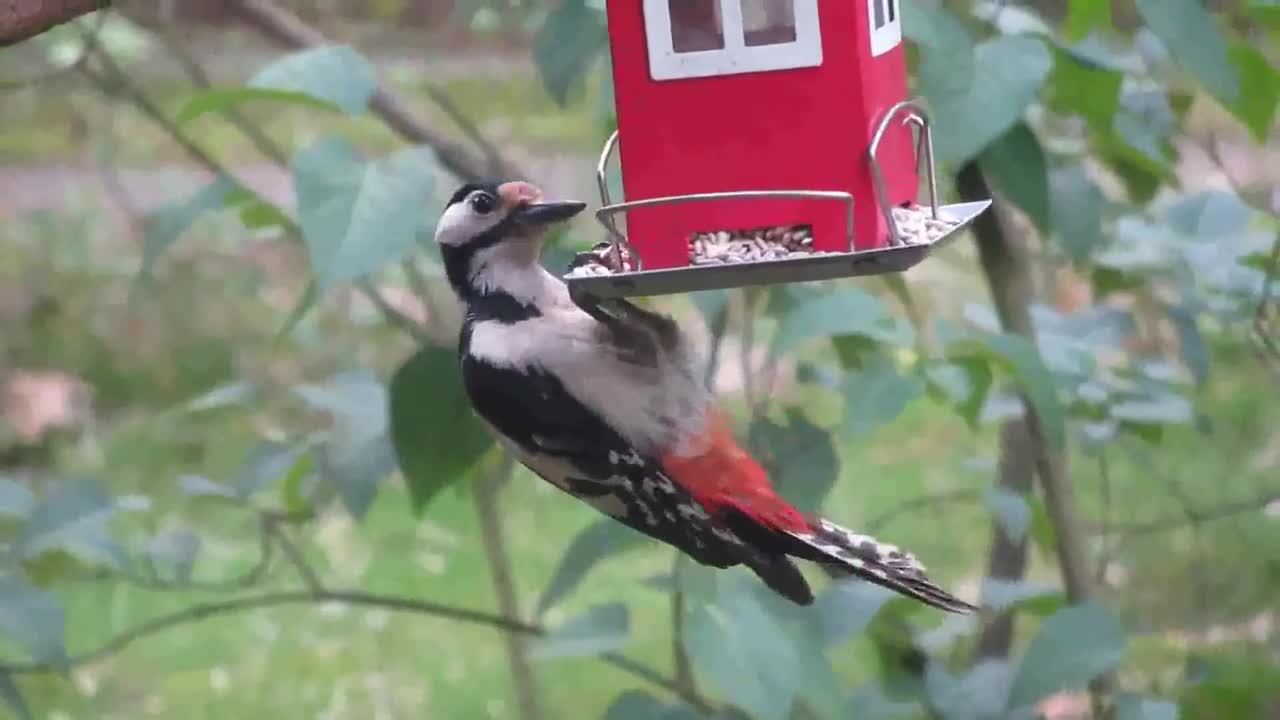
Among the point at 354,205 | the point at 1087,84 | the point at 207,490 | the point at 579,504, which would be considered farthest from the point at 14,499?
the point at 579,504

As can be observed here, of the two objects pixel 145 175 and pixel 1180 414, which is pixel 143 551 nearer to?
pixel 1180 414

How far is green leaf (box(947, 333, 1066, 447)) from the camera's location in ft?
5.39

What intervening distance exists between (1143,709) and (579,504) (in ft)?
8.86

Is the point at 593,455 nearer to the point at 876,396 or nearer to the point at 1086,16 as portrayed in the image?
the point at 876,396

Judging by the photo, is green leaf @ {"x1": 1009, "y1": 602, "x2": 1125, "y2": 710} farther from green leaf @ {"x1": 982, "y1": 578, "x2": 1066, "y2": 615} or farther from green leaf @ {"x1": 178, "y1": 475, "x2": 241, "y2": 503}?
green leaf @ {"x1": 178, "y1": 475, "x2": 241, "y2": 503}

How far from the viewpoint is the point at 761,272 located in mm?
1238

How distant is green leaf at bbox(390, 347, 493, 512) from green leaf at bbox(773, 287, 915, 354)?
0.34m

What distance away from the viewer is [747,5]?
1353 mm

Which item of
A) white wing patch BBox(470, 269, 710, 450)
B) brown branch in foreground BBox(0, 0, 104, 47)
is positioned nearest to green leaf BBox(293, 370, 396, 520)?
white wing patch BBox(470, 269, 710, 450)

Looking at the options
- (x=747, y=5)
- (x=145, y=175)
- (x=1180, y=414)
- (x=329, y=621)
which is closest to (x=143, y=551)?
(x=747, y=5)

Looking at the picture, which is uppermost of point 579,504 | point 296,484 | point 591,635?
point 296,484

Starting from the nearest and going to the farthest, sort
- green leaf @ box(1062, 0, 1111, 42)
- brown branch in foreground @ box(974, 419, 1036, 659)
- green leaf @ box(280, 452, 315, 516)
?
green leaf @ box(1062, 0, 1111, 42) < green leaf @ box(280, 452, 315, 516) < brown branch in foreground @ box(974, 419, 1036, 659)

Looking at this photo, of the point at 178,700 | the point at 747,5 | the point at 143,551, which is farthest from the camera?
the point at 178,700

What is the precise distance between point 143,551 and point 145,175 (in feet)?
13.1
